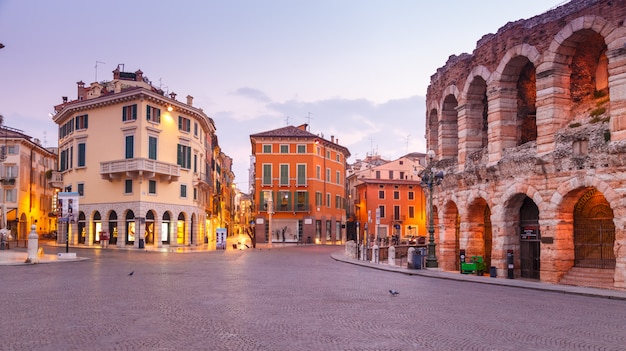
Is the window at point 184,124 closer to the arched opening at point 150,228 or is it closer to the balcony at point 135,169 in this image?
the balcony at point 135,169

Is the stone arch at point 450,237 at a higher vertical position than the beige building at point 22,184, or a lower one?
lower

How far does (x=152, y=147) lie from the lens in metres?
47.7

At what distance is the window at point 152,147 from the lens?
1865 inches

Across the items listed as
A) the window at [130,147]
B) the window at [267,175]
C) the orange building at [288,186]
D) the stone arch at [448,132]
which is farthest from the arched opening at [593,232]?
the window at [267,175]

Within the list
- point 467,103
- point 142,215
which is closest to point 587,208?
point 467,103

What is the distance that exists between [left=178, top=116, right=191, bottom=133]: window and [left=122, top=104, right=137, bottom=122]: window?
16.7 feet

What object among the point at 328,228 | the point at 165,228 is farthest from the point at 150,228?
the point at 328,228

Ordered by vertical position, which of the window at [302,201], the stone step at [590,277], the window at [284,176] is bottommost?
the stone step at [590,277]

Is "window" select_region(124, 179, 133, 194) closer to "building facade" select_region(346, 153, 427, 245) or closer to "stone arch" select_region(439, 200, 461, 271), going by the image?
"stone arch" select_region(439, 200, 461, 271)

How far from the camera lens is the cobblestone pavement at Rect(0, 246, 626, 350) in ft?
30.6

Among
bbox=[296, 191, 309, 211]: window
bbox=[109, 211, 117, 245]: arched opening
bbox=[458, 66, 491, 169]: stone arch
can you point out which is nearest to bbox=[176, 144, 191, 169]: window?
bbox=[109, 211, 117, 245]: arched opening

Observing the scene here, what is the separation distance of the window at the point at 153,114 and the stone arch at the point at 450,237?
28125 mm

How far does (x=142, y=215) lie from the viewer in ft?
154

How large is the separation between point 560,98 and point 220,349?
17.1 metres
